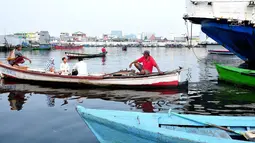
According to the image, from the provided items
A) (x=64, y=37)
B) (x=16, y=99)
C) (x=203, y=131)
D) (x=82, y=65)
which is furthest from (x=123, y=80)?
(x=64, y=37)

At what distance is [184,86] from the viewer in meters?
14.4

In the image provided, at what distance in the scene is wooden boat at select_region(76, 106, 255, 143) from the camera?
4.75m

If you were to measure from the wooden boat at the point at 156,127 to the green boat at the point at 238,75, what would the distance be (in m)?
9.47

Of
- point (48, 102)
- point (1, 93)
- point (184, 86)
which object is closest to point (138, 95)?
point (184, 86)

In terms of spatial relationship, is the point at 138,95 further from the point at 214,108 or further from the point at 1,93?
the point at 1,93

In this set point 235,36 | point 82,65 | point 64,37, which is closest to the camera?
point 82,65

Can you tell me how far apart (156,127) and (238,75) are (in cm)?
1196

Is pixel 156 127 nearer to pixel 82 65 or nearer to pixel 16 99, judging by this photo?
pixel 16 99

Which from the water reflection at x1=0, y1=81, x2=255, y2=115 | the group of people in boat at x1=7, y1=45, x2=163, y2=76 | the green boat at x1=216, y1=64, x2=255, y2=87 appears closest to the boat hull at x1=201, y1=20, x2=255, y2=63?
the green boat at x1=216, y1=64, x2=255, y2=87

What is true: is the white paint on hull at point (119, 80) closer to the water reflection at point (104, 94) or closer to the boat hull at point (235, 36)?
the water reflection at point (104, 94)

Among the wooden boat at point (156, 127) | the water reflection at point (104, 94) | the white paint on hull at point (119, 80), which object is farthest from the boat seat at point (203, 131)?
the white paint on hull at point (119, 80)

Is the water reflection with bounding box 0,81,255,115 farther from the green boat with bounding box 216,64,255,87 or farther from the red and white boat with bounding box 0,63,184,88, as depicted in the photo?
the green boat with bounding box 216,64,255,87

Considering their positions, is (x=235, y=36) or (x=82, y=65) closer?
(x=82, y=65)

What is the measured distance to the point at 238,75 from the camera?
15500mm
